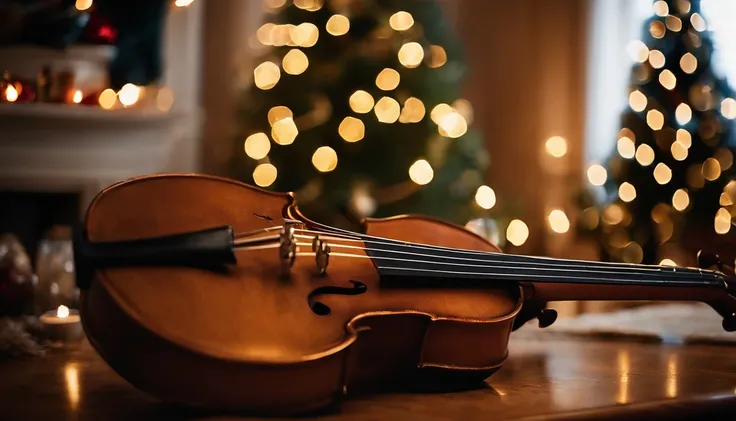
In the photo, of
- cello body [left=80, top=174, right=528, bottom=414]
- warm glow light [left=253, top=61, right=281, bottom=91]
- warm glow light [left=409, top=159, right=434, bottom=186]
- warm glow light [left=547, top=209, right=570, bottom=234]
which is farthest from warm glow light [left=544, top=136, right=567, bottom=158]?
cello body [left=80, top=174, right=528, bottom=414]

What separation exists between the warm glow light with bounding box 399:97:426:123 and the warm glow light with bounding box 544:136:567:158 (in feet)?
3.29

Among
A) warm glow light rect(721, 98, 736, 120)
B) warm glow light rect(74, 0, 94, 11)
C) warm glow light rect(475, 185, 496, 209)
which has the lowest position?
warm glow light rect(475, 185, 496, 209)

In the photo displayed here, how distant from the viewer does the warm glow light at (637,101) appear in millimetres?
2936

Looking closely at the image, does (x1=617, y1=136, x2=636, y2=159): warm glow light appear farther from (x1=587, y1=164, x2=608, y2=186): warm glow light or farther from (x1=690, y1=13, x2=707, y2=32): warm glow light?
(x1=690, y1=13, x2=707, y2=32): warm glow light

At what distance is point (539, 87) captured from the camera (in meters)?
3.89

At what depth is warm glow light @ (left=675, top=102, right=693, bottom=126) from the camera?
113 inches

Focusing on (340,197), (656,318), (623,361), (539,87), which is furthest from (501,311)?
(539,87)

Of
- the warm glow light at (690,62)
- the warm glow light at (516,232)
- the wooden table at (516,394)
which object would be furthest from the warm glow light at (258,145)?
the wooden table at (516,394)

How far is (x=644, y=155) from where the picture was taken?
2920mm

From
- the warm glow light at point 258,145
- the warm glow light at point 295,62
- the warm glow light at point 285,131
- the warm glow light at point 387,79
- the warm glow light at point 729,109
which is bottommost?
the warm glow light at point 258,145

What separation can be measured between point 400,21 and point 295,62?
0.42m

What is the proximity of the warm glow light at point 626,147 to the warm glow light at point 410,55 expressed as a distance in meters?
0.82

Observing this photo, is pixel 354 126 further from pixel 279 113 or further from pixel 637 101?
pixel 637 101

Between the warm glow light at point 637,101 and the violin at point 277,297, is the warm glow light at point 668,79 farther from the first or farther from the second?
the violin at point 277,297
